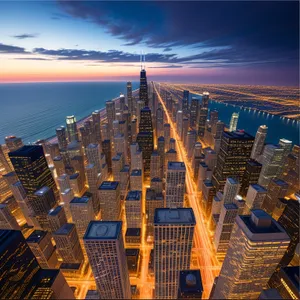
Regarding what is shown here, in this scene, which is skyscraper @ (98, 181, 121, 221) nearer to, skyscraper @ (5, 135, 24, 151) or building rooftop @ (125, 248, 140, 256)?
building rooftop @ (125, 248, 140, 256)

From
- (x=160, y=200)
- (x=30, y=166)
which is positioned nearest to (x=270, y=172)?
(x=160, y=200)

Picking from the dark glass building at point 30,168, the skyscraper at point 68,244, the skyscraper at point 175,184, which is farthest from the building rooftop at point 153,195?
the dark glass building at point 30,168

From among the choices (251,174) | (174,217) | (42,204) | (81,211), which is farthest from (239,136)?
(42,204)

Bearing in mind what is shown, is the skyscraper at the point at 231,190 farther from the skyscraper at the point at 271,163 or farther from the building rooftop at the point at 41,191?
the building rooftop at the point at 41,191

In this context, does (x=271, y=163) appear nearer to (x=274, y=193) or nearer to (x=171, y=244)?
(x=274, y=193)

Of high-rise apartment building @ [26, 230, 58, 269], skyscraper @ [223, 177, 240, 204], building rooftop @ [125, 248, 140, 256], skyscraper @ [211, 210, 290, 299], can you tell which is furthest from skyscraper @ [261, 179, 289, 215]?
high-rise apartment building @ [26, 230, 58, 269]

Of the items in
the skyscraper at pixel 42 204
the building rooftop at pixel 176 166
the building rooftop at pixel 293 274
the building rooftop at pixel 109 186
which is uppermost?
the building rooftop at pixel 293 274

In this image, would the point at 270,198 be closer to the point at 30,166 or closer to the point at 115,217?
the point at 115,217
